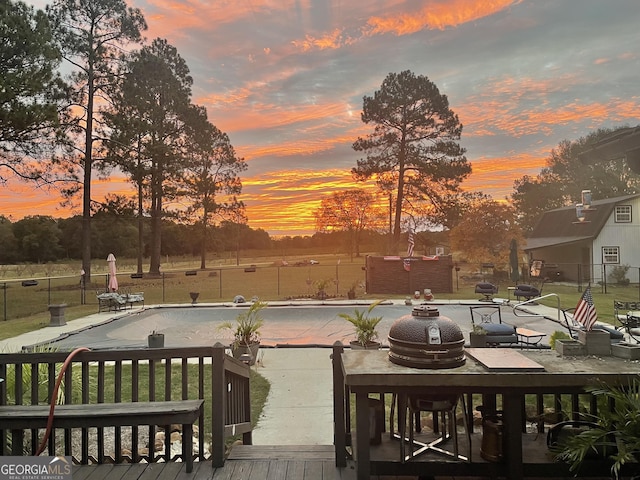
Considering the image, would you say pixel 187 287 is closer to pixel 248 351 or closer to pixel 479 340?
pixel 248 351

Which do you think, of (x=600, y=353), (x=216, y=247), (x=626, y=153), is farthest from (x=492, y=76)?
(x=216, y=247)

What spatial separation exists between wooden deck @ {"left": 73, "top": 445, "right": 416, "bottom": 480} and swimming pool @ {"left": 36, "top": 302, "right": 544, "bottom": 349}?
498 cm

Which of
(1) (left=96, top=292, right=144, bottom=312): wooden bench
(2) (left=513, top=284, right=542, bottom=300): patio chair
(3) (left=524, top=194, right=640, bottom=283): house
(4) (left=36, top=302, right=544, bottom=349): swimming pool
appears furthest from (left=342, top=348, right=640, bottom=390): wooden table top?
(3) (left=524, top=194, right=640, bottom=283): house

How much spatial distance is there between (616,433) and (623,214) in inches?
829

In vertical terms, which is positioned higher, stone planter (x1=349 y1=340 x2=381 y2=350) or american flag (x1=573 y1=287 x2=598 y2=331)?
american flag (x1=573 y1=287 x2=598 y2=331)

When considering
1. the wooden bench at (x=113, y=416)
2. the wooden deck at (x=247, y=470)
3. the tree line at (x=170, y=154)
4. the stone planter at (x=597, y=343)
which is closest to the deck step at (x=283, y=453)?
the wooden deck at (x=247, y=470)

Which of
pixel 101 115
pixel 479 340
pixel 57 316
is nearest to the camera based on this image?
pixel 479 340

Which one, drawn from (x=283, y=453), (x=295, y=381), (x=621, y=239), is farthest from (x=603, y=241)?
(x=283, y=453)

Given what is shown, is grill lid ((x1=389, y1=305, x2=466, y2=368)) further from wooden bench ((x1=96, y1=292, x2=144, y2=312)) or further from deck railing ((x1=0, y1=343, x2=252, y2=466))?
wooden bench ((x1=96, y1=292, x2=144, y2=312))

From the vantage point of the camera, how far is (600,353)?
2523mm

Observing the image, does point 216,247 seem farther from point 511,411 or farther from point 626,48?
point 511,411

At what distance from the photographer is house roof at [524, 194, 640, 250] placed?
61.5 feet

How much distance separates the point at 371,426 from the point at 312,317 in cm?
979

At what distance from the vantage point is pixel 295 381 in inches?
222
